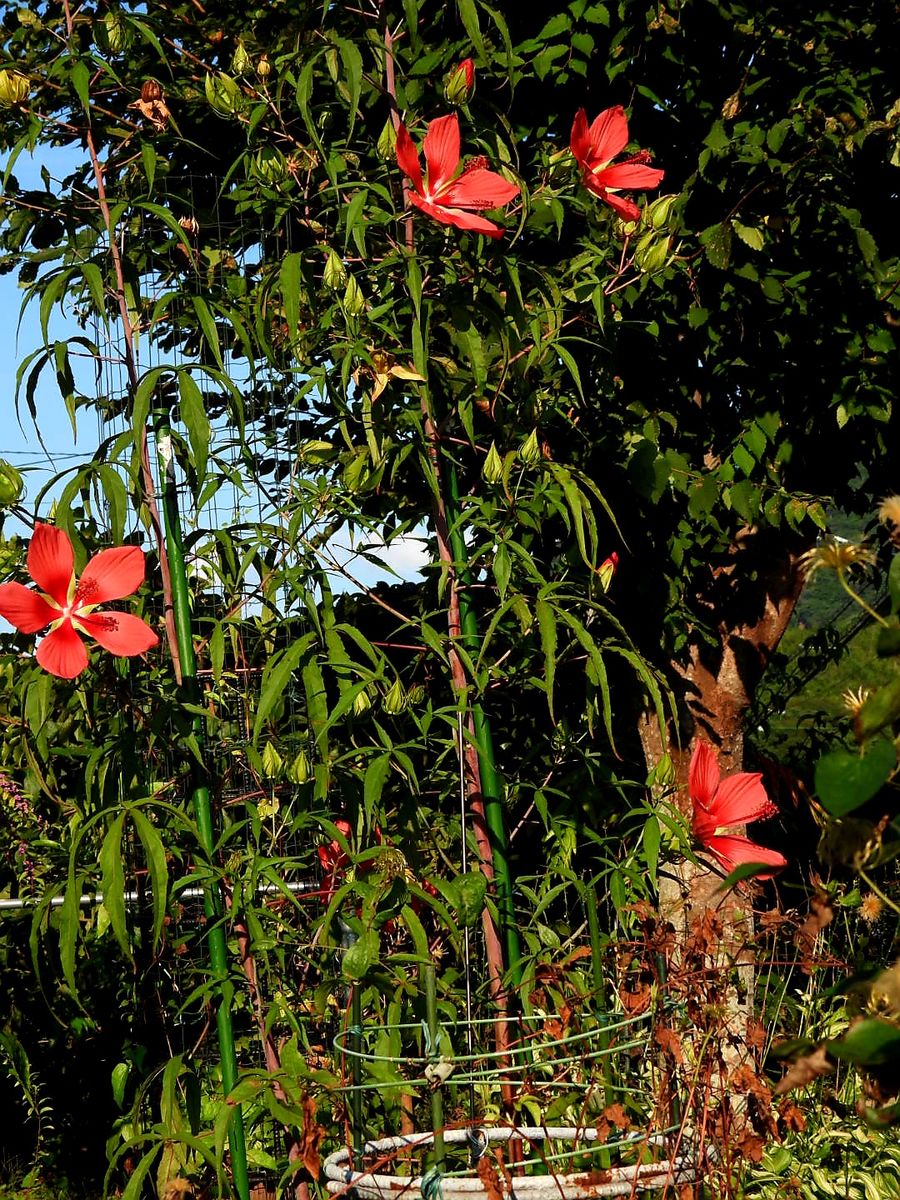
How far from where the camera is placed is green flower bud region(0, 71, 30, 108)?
1.61 metres

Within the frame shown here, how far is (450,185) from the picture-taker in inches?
66.5

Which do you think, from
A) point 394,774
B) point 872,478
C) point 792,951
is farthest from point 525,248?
point 792,951

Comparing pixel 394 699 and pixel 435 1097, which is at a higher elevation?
pixel 394 699

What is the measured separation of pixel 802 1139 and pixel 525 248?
1.84 meters

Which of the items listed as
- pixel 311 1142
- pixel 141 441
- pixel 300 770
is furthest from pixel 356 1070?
pixel 141 441

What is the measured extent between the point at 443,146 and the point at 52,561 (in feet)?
2.40

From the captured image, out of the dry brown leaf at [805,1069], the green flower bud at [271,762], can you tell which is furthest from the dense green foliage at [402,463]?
the dry brown leaf at [805,1069]

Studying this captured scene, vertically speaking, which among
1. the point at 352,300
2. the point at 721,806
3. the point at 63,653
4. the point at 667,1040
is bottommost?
the point at 667,1040

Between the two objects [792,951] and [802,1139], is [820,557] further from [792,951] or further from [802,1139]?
[792,951]

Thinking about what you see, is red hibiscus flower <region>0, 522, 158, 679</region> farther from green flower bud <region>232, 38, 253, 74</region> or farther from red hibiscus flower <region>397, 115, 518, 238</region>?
green flower bud <region>232, 38, 253, 74</region>

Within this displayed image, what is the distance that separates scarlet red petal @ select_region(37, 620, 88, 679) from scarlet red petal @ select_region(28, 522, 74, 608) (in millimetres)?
46

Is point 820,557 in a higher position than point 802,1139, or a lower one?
higher

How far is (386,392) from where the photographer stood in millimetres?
1838

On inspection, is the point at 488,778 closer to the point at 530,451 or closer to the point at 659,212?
the point at 530,451
